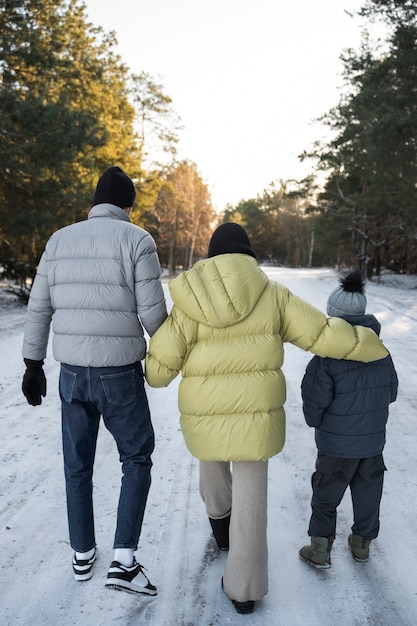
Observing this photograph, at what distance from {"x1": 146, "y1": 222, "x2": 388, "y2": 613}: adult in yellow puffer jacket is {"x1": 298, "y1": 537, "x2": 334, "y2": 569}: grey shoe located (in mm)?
500

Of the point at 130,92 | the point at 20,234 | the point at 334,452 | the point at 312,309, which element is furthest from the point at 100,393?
the point at 130,92

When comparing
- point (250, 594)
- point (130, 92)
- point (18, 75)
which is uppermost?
point (130, 92)

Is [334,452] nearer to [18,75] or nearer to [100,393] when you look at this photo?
[100,393]

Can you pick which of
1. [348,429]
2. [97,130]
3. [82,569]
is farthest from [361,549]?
[97,130]

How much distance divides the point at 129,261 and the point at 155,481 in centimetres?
211

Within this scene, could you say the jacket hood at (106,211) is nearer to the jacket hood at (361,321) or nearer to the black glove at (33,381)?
the black glove at (33,381)

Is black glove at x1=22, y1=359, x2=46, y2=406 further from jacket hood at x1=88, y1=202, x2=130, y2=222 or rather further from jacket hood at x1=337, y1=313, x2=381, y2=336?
jacket hood at x1=337, y1=313, x2=381, y2=336

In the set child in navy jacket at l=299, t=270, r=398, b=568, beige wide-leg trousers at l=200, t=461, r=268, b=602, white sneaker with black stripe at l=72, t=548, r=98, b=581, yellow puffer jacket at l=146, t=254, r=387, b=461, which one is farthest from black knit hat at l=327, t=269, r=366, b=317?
white sneaker with black stripe at l=72, t=548, r=98, b=581

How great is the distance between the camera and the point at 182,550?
9.33 ft

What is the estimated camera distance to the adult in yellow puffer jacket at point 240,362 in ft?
7.39

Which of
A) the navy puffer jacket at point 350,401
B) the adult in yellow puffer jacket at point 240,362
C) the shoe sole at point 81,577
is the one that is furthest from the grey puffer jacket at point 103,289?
the shoe sole at point 81,577

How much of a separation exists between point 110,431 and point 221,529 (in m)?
0.88

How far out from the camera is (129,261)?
7.80 ft

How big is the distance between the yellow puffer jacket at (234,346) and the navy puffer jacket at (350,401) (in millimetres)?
271
